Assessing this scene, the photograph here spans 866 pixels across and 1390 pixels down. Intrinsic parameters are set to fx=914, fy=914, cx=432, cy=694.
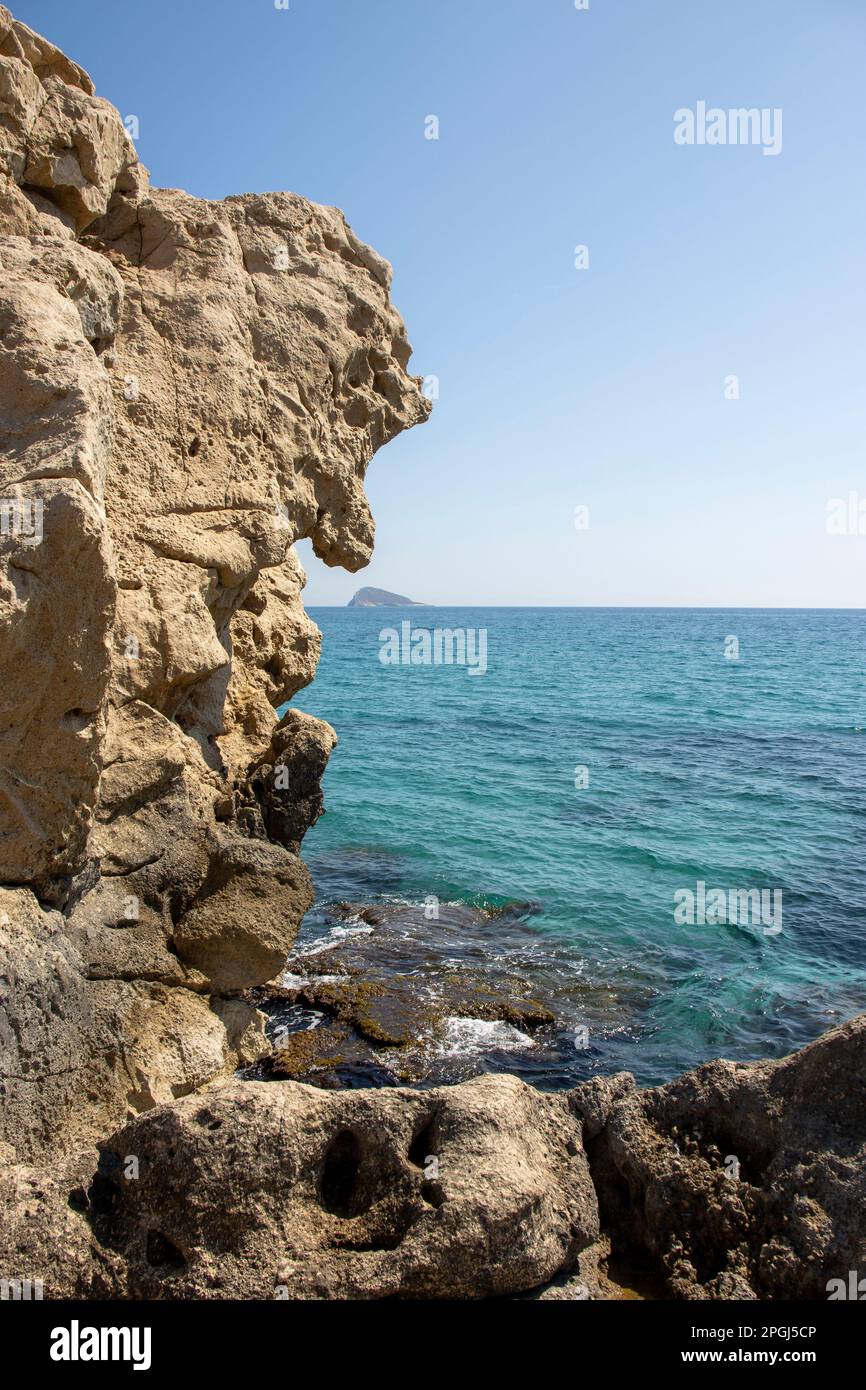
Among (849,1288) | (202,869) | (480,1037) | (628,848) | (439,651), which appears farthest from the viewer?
(439,651)

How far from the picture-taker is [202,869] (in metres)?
9.55

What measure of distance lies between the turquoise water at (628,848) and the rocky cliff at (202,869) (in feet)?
17.1

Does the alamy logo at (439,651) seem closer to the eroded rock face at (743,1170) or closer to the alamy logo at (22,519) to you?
the alamy logo at (22,519)

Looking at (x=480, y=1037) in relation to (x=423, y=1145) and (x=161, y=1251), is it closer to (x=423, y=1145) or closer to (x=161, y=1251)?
(x=423, y=1145)

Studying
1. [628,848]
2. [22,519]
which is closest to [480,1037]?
[22,519]

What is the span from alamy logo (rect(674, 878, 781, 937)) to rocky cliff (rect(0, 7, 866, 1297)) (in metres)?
9.88

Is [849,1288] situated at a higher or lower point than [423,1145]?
lower

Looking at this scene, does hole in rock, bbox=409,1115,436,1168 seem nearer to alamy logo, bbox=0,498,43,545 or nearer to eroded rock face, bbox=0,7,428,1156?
eroded rock face, bbox=0,7,428,1156

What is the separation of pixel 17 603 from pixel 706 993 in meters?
12.3

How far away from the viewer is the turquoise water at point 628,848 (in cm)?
1396

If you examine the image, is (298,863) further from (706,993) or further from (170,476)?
(706,993)
